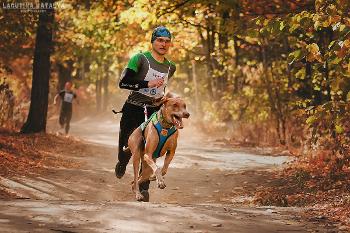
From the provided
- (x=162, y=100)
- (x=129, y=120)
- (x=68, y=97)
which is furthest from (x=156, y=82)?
(x=68, y=97)

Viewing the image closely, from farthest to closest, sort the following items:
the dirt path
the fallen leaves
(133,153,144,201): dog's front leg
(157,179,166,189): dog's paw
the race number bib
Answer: the race number bib, the fallen leaves, (133,153,144,201): dog's front leg, (157,179,166,189): dog's paw, the dirt path

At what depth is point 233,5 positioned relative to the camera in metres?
11.5

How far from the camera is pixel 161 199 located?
32.4ft

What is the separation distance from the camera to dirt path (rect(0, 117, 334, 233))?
527 cm

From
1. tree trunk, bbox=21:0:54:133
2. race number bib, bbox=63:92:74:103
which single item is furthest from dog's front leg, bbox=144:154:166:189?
race number bib, bbox=63:92:74:103

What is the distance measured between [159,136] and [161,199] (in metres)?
3.26

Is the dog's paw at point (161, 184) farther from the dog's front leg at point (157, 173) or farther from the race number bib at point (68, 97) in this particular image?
the race number bib at point (68, 97)

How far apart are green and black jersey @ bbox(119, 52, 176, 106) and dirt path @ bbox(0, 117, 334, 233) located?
158cm

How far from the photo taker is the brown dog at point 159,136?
6.55 m

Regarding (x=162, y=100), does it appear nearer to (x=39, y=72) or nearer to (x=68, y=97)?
(x=39, y=72)

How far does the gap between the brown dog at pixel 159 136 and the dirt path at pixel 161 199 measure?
0.58 metres

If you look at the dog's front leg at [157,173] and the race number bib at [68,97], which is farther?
the race number bib at [68,97]

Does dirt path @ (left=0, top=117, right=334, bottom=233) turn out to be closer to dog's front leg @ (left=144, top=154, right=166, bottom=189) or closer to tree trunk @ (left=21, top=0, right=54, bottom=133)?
dog's front leg @ (left=144, top=154, right=166, bottom=189)

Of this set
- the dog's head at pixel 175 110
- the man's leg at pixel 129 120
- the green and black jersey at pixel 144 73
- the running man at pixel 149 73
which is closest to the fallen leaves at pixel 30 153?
the man's leg at pixel 129 120
